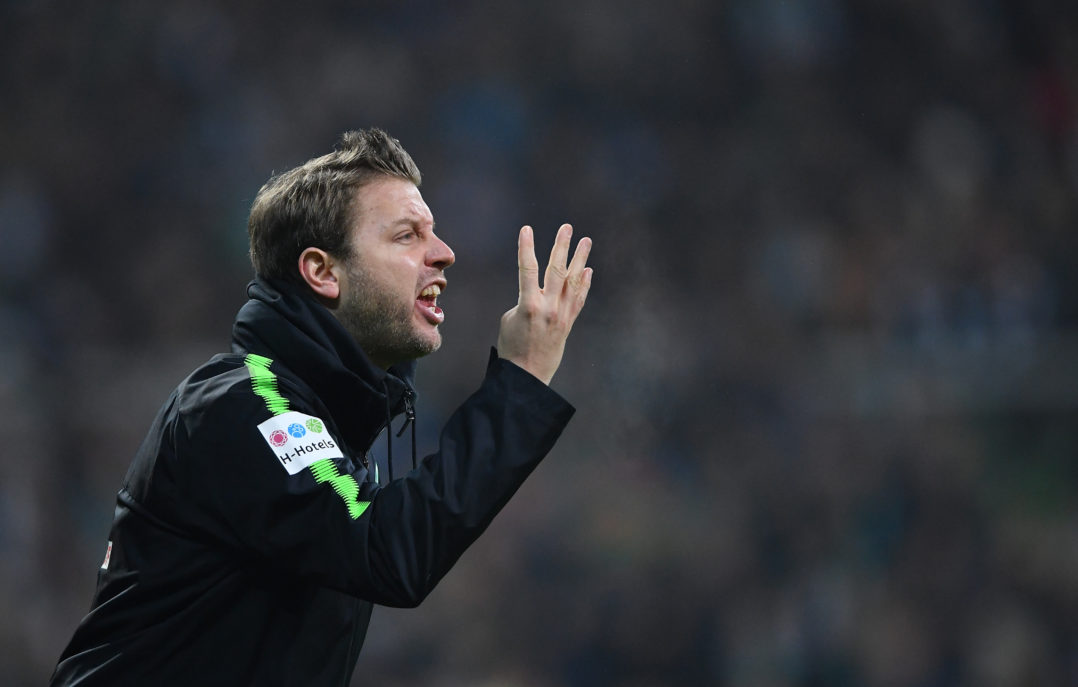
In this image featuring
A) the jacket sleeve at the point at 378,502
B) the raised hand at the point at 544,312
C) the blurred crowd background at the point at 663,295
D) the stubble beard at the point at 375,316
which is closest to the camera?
the jacket sleeve at the point at 378,502

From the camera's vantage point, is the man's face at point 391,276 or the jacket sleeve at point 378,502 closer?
the jacket sleeve at point 378,502

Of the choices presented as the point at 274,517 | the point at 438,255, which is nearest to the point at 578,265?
the point at 438,255

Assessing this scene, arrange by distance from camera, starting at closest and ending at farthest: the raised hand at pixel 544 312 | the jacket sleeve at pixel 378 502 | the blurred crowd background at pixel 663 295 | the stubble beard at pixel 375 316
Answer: the jacket sleeve at pixel 378 502
the raised hand at pixel 544 312
the stubble beard at pixel 375 316
the blurred crowd background at pixel 663 295

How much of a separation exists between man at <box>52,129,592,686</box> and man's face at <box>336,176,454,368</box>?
0.43 ft

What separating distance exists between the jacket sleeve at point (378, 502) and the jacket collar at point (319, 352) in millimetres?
214

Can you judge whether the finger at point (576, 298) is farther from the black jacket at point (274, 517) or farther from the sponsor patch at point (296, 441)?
the sponsor patch at point (296, 441)

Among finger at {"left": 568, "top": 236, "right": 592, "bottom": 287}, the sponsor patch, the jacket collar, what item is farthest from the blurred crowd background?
the sponsor patch

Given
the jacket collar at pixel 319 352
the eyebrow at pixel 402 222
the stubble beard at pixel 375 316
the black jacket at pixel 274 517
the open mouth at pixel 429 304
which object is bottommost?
the black jacket at pixel 274 517

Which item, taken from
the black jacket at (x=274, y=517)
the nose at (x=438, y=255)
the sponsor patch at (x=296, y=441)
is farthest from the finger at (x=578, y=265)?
the sponsor patch at (x=296, y=441)

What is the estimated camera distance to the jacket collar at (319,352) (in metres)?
2.06

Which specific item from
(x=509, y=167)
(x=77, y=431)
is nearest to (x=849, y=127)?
(x=509, y=167)

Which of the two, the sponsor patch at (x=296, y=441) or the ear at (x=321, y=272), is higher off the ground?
the ear at (x=321, y=272)

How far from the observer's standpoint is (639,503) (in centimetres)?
609

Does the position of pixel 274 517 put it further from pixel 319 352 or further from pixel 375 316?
pixel 375 316
